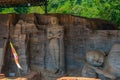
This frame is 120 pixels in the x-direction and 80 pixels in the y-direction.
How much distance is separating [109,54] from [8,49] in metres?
4.95

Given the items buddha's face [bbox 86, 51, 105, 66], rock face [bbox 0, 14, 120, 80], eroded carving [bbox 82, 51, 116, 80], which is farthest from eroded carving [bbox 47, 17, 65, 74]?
buddha's face [bbox 86, 51, 105, 66]

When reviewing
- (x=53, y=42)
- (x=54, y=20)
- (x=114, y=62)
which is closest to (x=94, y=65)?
(x=114, y=62)

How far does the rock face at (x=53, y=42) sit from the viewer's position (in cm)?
1641

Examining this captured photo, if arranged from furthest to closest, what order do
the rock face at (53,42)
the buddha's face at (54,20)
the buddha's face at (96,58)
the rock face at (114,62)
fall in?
the buddha's face at (54,20), the rock face at (53,42), the buddha's face at (96,58), the rock face at (114,62)

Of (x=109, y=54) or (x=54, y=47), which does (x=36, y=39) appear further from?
(x=109, y=54)

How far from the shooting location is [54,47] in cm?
1645

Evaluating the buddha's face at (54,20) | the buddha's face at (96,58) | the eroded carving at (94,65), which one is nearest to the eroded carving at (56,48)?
the buddha's face at (54,20)

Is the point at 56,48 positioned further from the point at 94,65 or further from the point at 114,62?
the point at 114,62

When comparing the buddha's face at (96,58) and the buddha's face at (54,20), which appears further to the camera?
the buddha's face at (54,20)

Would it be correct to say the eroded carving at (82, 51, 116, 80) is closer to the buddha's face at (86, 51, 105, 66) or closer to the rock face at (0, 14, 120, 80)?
the buddha's face at (86, 51, 105, 66)

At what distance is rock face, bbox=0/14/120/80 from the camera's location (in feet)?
53.8

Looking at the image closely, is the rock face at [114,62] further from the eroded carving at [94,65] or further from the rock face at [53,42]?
the rock face at [53,42]

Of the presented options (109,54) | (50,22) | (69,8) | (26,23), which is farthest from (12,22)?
(69,8)

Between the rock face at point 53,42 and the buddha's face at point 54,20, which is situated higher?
the buddha's face at point 54,20
